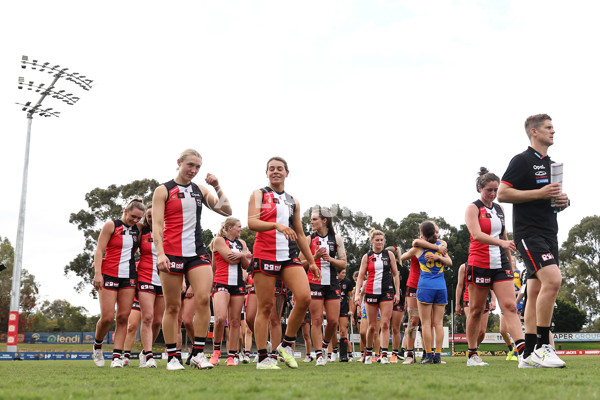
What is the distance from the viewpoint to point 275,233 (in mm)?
7402

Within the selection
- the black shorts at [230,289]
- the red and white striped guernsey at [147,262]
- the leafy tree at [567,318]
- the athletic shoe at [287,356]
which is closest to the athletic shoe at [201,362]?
the athletic shoe at [287,356]

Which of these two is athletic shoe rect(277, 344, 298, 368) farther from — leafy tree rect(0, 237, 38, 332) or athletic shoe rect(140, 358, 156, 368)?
leafy tree rect(0, 237, 38, 332)

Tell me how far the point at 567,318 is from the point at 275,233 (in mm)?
49124

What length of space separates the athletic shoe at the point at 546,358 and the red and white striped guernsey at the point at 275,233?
3.03 m

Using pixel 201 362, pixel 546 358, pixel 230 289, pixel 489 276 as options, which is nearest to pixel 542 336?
pixel 546 358

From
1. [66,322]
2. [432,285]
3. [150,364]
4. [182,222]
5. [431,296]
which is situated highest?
[182,222]

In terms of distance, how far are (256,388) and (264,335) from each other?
3356 mm

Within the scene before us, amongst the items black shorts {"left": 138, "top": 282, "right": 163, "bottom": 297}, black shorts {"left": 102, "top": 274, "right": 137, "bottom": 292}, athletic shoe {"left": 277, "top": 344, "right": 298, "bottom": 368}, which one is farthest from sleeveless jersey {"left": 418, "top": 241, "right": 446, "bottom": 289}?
black shorts {"left": 102, "top": 274, "right": 137, "bottom": 292}

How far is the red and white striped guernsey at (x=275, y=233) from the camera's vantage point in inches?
289

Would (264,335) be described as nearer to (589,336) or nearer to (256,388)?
(256,388)

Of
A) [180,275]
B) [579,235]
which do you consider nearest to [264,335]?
[180,275]

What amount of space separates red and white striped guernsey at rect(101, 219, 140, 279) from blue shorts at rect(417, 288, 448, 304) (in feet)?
15.7

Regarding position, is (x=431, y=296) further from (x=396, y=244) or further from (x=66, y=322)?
(x=66, y=322)

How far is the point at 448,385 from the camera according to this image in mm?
4234
